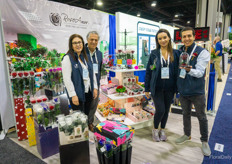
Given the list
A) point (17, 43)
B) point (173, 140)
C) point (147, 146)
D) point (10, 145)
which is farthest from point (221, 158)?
point (17, 43)

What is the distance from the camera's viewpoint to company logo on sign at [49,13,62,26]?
11.6 feet

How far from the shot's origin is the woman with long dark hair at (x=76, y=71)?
2.05 meters

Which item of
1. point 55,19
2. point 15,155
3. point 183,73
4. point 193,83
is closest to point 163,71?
point 183,73

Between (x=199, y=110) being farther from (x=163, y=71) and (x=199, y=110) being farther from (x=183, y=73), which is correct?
(x=163, y=71)

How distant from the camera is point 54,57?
121 inches

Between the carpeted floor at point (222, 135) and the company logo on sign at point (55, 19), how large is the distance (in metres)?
3.76

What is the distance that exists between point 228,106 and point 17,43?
15.9 ft

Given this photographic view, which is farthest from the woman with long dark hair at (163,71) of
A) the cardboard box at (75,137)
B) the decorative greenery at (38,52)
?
the decorative greenery at (38,52)

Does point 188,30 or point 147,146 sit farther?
point 147,146

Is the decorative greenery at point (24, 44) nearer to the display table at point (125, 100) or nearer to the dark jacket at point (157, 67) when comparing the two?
the display table at point (125, 100)

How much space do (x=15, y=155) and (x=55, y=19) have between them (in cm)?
280

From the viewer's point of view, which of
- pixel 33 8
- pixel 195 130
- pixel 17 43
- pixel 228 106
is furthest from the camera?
pixel 228 106

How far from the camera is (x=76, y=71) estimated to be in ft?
6.86

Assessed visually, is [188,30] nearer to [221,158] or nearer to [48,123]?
[221,158]
